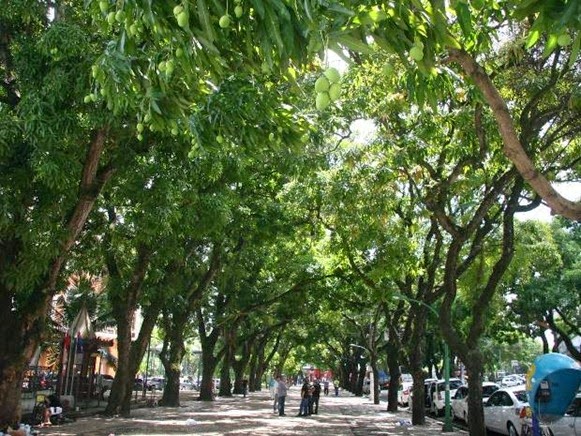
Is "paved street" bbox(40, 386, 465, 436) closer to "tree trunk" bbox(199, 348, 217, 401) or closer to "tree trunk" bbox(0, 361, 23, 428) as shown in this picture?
"tree trunk" bbox(0, 361, 23, 428)

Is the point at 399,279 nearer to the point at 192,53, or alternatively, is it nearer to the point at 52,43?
the point at 52,43

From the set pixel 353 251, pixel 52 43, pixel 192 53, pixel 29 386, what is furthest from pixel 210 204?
pixel 29 386

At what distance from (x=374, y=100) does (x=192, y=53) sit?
9.39 metres

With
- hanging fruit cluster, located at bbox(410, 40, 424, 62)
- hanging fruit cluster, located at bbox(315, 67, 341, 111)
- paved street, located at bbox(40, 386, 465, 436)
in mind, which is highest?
hanging fruit cluster, located at bbox(410, 40, 424, 62)

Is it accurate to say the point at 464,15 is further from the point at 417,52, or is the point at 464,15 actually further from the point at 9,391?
the point at 9,391

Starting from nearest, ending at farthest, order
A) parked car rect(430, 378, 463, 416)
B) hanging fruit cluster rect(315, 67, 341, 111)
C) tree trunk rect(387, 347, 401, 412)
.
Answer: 1. hanging fruit cluster rect(315, 67, 341, 111)
2. tree trunk rect(387, 347, 401, 412)
3. parked car rect(430, 378, 463, 416)

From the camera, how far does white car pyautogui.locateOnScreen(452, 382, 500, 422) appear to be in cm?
2384

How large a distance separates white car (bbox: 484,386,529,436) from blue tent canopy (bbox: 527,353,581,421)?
567 cm

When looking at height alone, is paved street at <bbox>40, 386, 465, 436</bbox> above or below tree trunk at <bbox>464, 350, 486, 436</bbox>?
below

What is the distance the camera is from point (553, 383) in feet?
36.3

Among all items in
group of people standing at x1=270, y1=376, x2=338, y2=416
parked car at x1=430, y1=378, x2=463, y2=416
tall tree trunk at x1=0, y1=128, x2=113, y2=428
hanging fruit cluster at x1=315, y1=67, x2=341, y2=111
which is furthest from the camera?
parked car at x1=430, y1=378, x2=463, y2=416

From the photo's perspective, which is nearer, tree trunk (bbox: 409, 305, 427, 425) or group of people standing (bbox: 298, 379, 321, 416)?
tree trunk (bbox: 409, 305, 427, 425)

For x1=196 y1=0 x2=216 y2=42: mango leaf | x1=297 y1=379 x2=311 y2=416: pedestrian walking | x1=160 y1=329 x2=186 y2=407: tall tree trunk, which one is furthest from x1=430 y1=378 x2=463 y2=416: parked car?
x1=196 y1=0 x2=216 y2=42: mango leaf

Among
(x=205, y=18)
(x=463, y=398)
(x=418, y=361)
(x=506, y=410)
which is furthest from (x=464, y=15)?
(x=463, y=398)
